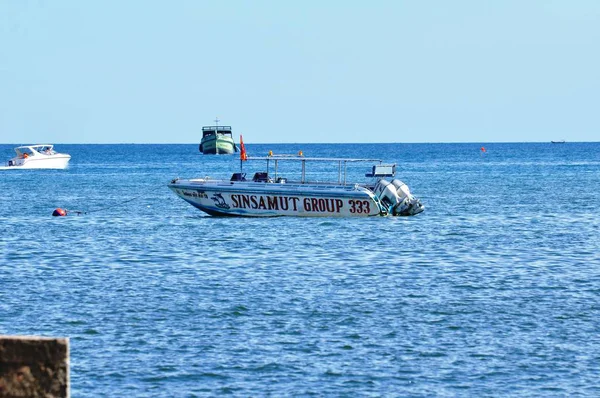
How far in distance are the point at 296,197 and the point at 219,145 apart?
127 m

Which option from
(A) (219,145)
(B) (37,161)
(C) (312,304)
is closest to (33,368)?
(C) (312,304)

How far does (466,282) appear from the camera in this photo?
28.0 m

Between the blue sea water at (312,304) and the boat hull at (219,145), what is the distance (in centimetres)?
12481

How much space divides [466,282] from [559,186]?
186 ft

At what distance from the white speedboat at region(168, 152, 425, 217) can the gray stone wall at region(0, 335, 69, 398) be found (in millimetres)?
37435

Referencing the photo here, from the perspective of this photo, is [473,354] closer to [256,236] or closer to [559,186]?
Answer: [256,236]

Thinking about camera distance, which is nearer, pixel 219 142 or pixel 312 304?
pixel 312 304

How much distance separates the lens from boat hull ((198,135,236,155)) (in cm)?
17304

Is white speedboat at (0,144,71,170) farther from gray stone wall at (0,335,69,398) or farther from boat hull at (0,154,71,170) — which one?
gray stone wall at (0,335,69,398)

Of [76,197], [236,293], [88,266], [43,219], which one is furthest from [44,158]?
[236,293]

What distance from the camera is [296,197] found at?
153 feet

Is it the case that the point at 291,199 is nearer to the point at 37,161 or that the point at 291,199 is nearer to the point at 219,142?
the point at 37,161
